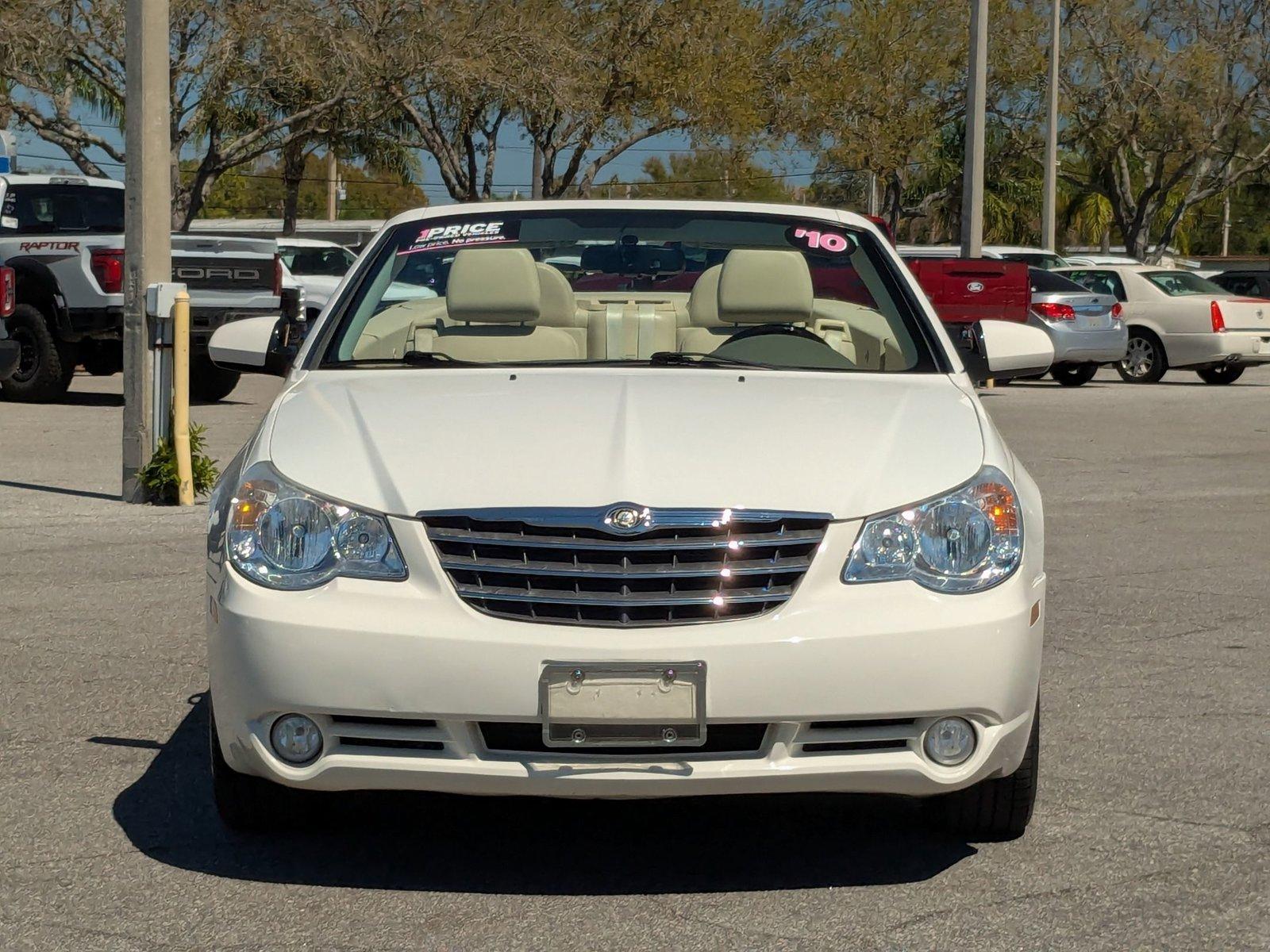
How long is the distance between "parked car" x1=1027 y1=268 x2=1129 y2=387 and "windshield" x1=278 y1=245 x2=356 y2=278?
884 cm

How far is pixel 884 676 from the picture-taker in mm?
3791

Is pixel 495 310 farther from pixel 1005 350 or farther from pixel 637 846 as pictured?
pixel 637 846

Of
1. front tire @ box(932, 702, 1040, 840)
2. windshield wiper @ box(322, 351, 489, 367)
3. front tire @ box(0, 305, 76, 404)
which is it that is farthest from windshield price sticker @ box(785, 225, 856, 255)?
front tire @ box(0, 305, 76, 404)

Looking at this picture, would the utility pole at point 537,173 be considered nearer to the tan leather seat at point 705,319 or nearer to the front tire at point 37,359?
the front tire at point 37,359

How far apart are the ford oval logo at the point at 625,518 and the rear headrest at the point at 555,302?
2.03 metres

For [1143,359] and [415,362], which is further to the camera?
[1143,359]

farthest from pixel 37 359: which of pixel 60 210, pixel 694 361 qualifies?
pixel 694 361

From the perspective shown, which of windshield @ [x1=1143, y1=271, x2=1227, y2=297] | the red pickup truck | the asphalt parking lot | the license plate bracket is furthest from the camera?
windshield @ [x1=1143, y1=271, x2=1227, y2=297]

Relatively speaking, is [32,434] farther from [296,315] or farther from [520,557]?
[520,557]

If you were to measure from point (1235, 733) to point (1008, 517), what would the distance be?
70.8 inches

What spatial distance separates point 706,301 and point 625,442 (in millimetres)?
1744

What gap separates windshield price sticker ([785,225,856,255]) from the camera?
5.62m

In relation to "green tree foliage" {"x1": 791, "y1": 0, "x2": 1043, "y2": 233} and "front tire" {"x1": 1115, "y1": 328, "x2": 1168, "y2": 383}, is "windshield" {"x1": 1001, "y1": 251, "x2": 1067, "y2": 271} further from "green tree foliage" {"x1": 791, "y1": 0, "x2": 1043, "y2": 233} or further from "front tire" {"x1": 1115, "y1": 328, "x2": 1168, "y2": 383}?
"green tree foliage" {"x1": 791, "y1": 0, "x2": 1043, "y2": 233}

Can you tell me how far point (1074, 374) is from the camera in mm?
23562
